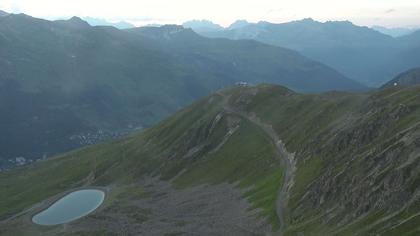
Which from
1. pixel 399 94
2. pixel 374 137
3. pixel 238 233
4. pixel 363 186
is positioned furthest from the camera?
pixel 399 94

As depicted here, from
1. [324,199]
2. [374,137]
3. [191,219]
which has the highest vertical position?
[374,137]

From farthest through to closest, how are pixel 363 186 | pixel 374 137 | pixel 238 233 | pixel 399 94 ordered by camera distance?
pixel 399 94
pixel 374 137
pixel 238 233
pixel 363 186

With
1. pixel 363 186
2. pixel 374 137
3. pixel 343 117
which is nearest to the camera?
pixel 363 186

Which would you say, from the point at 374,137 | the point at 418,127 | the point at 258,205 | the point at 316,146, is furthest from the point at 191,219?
the point at 418,127

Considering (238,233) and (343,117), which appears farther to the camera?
(343,117)

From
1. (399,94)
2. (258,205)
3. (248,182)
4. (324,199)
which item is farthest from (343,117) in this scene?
(324,199)

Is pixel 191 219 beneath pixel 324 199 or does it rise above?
beneath

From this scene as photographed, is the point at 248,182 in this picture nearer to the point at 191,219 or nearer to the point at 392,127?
the point at 191,219

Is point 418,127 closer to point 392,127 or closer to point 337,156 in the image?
point 392,127

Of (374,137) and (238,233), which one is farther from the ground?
(374,137)
